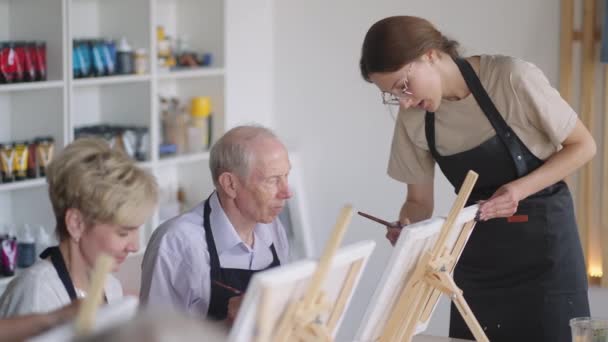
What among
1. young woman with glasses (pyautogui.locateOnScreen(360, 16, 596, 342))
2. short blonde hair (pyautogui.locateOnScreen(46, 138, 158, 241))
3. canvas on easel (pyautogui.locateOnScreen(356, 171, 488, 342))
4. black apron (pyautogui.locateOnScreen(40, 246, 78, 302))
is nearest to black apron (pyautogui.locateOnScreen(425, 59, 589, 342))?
young woman with glasses (pyautogui.locateOnScreen(360, 16, 596, 342))

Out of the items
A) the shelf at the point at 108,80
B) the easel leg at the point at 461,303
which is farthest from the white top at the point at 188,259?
the shelf at the point at 108,80

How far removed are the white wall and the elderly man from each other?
1.89 m

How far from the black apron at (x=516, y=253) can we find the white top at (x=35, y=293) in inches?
48.1

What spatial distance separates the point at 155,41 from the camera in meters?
4.23

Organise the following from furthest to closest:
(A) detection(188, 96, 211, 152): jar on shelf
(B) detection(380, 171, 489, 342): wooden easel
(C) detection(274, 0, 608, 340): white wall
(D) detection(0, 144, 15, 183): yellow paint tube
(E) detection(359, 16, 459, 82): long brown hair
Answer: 1. (A) detection(188, 96, 211, 152): jar on shelf
2. (C) detection(274, 0, 608, 340): white wall
3. (D) detection(0, 144, 15, 183): yellow paint tube
4. (E) detection(359, 16, 459, 82): long brown hair
5. (B) detection(380, 171, 489, 342): wooden easel

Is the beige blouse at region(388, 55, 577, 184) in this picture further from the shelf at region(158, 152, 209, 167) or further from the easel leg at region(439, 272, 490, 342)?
the shelf at region(158, 152, 209, 167)

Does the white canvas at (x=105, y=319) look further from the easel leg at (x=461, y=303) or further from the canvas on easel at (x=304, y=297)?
the easel leg at (x=461, y=303)

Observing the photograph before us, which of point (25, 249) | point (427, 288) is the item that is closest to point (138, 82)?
point (25, 249)

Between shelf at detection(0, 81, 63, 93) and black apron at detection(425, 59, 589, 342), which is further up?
shelf at detection(0, 81, 63, 93)

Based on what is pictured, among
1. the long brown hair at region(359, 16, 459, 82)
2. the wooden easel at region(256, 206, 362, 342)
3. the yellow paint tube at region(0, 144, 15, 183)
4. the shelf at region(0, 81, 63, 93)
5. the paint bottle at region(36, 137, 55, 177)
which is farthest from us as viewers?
the paint bottle at region(36, 137, 55, 177)

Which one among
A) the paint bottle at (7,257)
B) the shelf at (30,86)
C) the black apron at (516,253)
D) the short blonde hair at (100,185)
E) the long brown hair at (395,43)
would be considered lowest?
the paint bottle at (7,257)

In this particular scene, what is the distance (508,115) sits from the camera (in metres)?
2.78

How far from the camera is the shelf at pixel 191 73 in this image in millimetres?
4301

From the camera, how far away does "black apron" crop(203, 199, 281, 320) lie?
247cm
